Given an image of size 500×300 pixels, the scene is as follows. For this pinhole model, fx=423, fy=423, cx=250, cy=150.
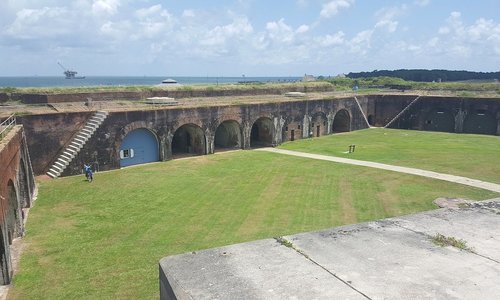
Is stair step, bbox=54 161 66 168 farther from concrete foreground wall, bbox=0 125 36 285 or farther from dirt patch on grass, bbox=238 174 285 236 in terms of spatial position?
dirt patch on grass, bbox=238 174 285 236

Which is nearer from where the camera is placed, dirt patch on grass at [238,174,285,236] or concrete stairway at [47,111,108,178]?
dirt patch on grass at [238,174,285,236]

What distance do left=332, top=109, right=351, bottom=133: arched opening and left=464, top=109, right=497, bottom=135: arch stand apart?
37.2ft

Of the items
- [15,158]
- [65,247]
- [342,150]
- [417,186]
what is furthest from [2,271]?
[342,150]

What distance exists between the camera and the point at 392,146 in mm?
33438

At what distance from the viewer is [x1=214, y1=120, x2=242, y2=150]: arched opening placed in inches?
1306

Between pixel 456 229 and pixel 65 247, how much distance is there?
11956 mm

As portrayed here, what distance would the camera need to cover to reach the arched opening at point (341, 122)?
43.7 metres

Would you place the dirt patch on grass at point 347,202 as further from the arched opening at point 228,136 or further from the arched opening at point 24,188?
the arched opening at point 24,188

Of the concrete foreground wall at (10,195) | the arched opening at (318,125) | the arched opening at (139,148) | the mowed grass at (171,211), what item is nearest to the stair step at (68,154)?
the mowed grass at (171,211)

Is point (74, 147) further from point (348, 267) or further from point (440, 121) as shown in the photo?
point (440, 121)

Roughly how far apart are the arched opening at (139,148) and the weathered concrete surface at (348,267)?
19819mm

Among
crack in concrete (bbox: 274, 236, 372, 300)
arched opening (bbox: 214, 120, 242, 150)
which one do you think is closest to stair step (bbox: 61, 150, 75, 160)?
arched opening (bbox: 214, 120, 242, 150)

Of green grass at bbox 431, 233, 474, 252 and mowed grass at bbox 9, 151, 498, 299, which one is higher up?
green grass at bbox 431, 233, 474, 252

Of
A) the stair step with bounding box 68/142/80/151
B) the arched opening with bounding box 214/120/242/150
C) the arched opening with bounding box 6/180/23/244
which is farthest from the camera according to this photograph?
the arched opening with bounding box 214/120/242/150
